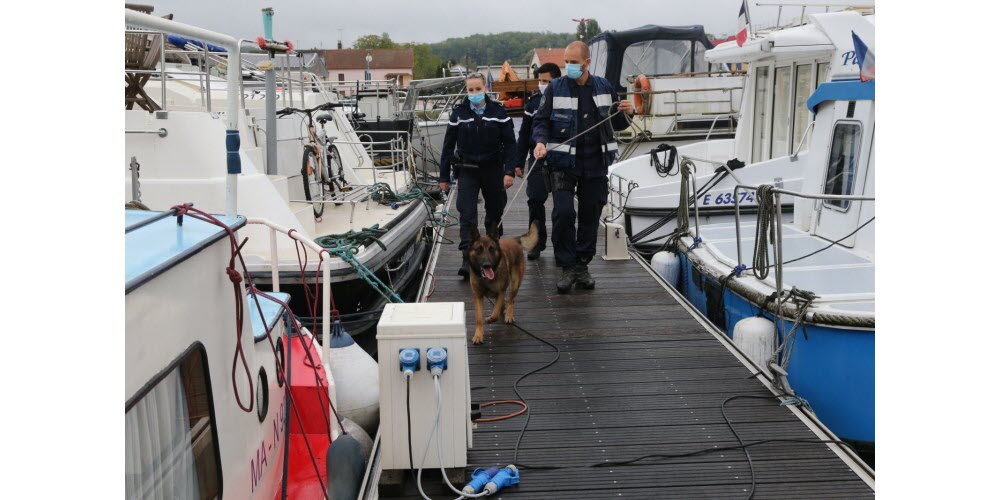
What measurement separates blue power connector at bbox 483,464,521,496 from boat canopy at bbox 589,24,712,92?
16134 mm

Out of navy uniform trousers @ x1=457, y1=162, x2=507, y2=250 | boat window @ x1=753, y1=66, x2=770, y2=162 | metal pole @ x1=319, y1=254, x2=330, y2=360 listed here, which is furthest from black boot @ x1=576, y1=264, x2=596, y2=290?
boat window @ x1=753, y1=66, x2=770, y2=162

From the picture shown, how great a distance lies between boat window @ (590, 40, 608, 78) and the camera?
64.8 feet

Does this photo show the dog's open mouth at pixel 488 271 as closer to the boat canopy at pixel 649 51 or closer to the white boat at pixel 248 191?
the white boat at pixel 248 191

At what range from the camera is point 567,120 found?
678cm

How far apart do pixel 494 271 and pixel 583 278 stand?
179 cm

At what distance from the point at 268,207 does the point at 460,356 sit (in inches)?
168

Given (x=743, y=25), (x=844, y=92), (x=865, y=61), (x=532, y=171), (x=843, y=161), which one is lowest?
(x=532, y=171)

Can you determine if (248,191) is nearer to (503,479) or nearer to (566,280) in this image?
(566,280)

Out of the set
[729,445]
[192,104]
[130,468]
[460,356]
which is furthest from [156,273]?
[192,104]

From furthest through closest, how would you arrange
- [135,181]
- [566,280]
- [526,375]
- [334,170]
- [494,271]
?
1. [334,170]
2. [566,280]
3. [135,181]
4. [494,271]
5. [526,375]

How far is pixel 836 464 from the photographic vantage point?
407 cm

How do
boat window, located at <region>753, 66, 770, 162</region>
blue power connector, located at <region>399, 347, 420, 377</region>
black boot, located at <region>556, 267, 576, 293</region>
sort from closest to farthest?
blue power connector, located at <region>399, 347, 420, 377</region>, black boot, located at <region>556, 267, 576, 293</region>, boat window, located at <region>753, 66, 770, 162</region>

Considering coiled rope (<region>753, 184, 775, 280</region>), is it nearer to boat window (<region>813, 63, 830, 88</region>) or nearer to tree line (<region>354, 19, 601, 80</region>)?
boat window (<region>813, 63, 830, 88</region>)

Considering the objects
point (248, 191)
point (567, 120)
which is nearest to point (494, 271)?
point (567, 120)
